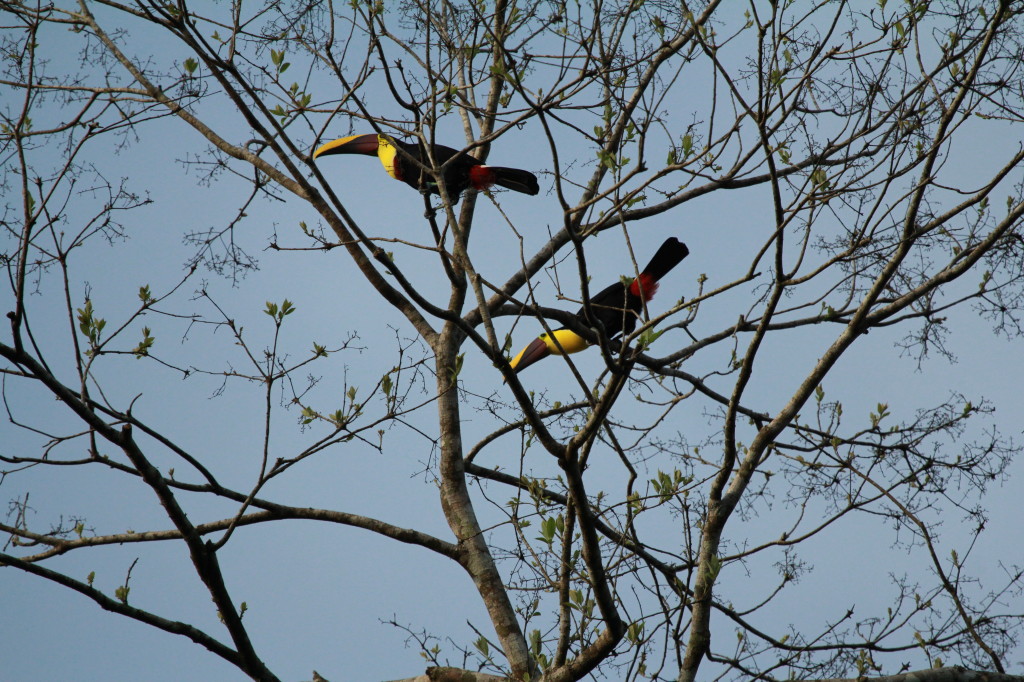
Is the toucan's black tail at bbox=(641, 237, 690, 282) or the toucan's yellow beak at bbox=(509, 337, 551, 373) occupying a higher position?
the toucan's black tail at bbox=(641, 237, 690, 282)

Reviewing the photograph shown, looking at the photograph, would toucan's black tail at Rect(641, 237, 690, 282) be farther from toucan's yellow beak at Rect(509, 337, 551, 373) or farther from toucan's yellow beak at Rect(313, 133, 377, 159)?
toucan's yellow beak at Rect(313, 133, 377, 159)

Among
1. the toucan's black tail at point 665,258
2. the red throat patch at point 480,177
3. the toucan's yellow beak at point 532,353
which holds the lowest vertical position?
the toucan's yellow beak at point 532,353

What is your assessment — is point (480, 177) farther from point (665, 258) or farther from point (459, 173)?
point (665, 258)

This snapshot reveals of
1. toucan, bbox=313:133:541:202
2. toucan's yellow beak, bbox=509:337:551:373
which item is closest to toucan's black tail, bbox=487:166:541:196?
toucan, bbox=313:133:541:202

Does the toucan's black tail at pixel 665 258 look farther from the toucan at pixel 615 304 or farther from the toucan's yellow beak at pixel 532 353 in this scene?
the toucan's yellow beak at pixel 532 353

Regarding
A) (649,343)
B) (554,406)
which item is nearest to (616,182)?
(649,343)

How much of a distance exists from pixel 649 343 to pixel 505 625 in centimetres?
184

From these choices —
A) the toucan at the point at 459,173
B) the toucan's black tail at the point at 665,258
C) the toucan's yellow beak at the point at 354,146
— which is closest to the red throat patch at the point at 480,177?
the toucan at the point at 459,173

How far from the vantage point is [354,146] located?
18.1 ft

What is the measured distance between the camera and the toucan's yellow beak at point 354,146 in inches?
216

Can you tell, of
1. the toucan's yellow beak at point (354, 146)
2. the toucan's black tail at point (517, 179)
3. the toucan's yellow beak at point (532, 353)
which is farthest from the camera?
the toucan's yellow beak at point (532, 353)

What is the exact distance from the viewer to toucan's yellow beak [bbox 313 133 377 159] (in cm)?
548

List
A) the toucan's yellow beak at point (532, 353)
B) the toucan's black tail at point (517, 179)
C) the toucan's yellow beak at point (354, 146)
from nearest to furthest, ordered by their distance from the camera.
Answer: the toucan's black tail at point (517, 179) < the toucan's yellow beak at point (354, 146) < the toucan's yellow beak at point (532, 353)

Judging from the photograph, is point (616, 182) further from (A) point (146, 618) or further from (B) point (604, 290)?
(B) point (604, 290)
